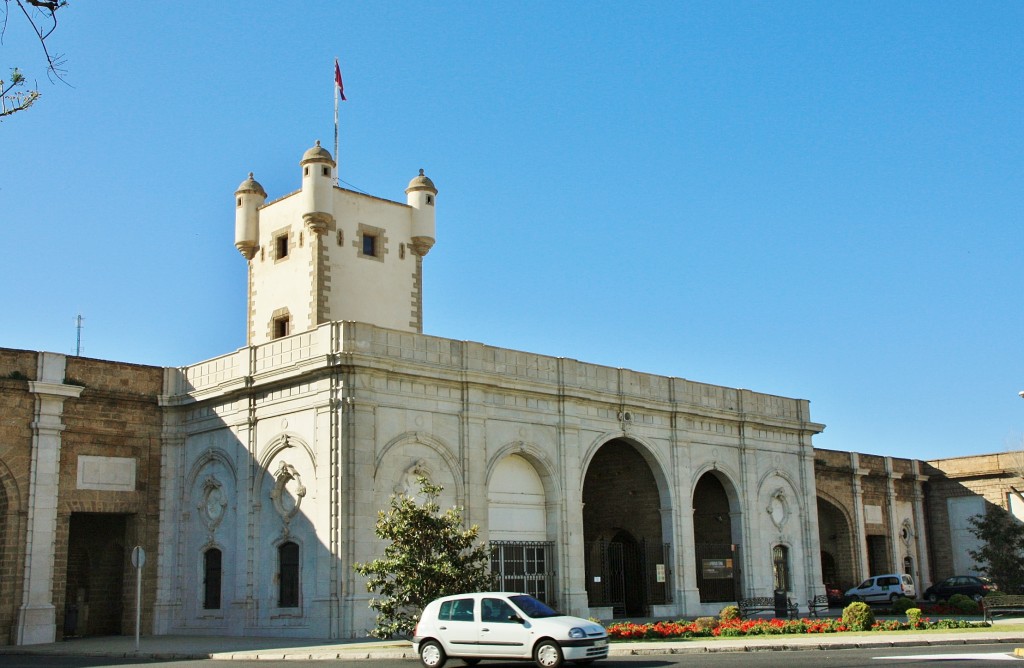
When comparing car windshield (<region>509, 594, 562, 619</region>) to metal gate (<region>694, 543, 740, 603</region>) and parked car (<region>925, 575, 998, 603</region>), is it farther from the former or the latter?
parked car (<region>925, 575, 998, 603</region>)

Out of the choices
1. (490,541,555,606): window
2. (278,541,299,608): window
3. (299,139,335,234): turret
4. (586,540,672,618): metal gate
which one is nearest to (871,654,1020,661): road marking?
(490,541,555,606): window

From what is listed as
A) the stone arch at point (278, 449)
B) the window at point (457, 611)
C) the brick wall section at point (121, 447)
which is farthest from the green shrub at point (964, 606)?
the brick wall section at point (121, 447)

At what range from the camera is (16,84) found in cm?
931

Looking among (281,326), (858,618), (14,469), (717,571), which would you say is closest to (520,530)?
(717,571)

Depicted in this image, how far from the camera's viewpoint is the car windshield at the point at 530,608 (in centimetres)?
1997

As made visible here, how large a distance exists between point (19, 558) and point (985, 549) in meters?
37.5

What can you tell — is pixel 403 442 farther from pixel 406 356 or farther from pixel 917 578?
pixel 917 578

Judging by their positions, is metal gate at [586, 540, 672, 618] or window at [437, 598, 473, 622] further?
metal gate at [586, 540, 672, 618]

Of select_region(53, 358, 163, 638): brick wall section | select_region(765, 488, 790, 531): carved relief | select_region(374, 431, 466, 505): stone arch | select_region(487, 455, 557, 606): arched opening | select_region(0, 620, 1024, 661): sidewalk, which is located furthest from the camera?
select_region(765, 488, 790, 531): carved relief

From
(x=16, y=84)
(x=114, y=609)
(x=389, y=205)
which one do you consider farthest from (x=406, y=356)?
(x=16, y=84)

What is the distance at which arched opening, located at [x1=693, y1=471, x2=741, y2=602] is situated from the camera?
40219 millimetres

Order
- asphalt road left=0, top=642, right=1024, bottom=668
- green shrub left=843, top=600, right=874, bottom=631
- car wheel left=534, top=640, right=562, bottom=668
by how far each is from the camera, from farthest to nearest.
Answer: green shrub left=843, top=600, right=874, bottom=631, car wheel left=534, top=640, right=562, bottom=668, asphalt road left=0, top=642, right=1024, bottom=668

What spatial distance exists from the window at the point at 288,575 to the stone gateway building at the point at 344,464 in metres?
0.06

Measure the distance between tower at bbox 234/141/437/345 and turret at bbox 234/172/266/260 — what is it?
36mm
